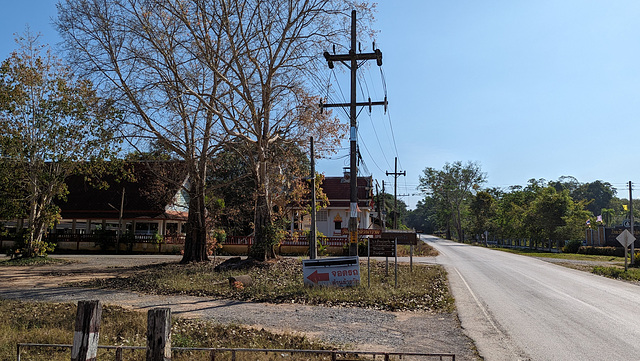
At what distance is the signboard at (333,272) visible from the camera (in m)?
15.6

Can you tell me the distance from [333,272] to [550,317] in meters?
6.72

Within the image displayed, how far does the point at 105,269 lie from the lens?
22.4 m

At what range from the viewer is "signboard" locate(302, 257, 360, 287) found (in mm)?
15570

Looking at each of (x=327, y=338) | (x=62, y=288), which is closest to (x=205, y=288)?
(x=62, y=288)

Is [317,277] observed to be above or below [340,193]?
below

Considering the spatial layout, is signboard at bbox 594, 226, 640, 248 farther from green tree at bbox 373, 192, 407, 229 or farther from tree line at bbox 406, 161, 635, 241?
green tree at bbox 373, 192, 407, 229

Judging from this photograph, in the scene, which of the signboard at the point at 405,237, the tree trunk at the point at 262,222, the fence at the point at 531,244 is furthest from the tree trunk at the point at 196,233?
the fence at the point at 531,244

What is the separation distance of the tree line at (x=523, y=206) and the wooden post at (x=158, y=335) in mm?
50647

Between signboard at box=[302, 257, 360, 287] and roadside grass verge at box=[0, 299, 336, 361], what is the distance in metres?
6.16

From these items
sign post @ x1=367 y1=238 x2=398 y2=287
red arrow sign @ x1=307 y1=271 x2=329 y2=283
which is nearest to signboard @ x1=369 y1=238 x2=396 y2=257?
sign post @ x1=367 y1=238 x2=398 y2=287

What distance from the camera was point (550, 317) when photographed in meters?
11.1

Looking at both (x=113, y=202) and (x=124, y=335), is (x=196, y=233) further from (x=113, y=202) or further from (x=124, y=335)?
(x=113, y=202)

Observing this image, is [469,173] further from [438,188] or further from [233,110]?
[233,110]

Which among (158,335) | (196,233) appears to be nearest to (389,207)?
(196,233)
